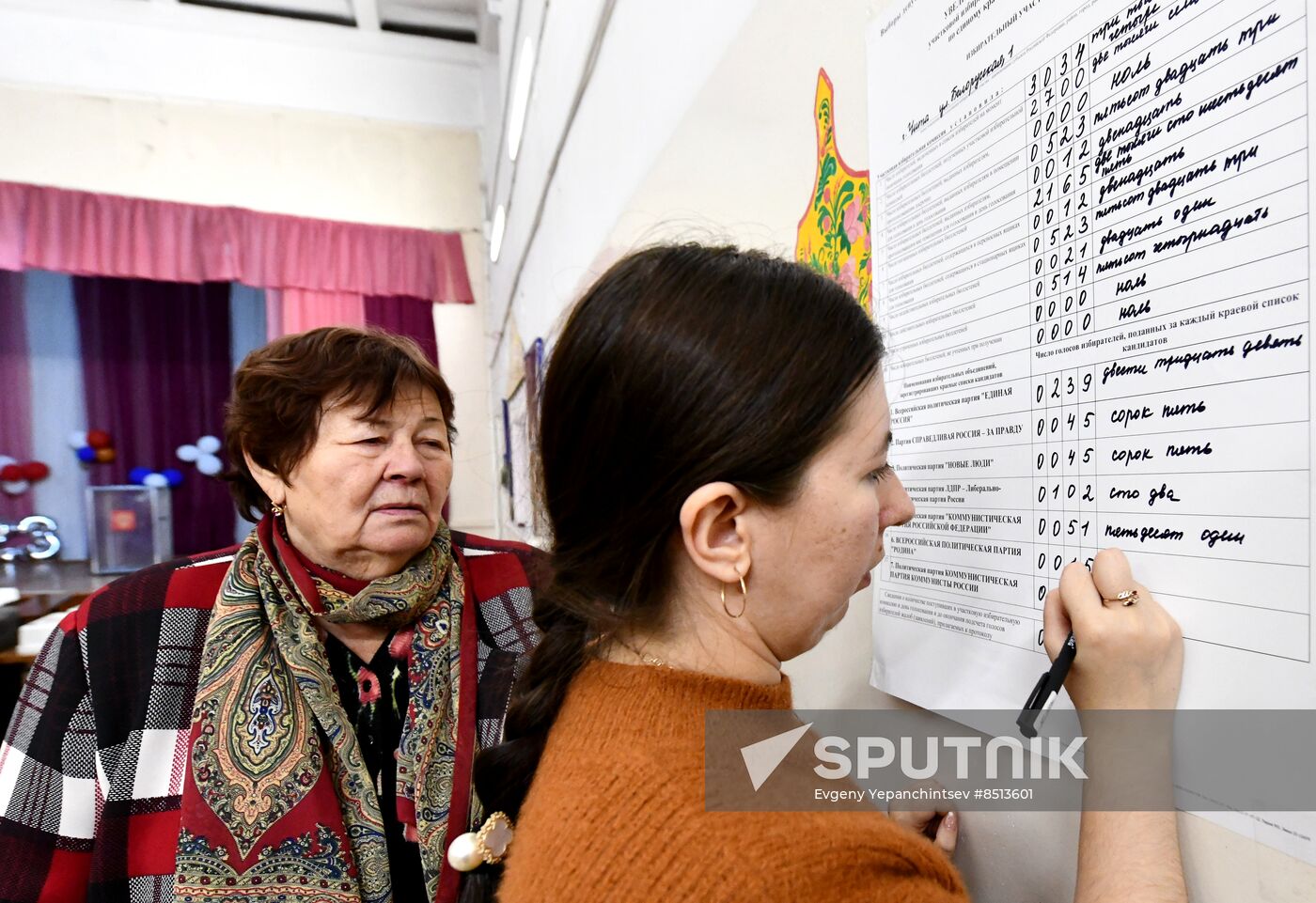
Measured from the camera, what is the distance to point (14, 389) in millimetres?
5031

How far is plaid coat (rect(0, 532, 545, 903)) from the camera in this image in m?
1.15

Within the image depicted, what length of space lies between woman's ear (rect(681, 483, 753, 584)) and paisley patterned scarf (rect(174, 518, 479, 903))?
0.81 meters

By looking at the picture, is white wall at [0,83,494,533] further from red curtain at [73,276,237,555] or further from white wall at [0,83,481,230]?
red curtain at [73,276,237,555]

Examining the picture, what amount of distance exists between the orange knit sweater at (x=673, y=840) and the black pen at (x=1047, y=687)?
5.0 inches

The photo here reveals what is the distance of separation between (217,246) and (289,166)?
0.74m

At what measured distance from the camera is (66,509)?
16.9 ft

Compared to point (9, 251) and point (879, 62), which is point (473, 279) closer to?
point (9, 251)

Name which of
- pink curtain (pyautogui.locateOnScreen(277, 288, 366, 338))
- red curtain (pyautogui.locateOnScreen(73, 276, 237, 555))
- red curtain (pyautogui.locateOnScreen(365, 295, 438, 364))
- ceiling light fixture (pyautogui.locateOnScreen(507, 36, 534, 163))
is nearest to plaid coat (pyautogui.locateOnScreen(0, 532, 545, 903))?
ceiling light fixture (pyautogui.locateOnScreen(507, 36, 534, 163))

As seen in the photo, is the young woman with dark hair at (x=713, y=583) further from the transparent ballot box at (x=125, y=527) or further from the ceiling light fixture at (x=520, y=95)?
the transparent ballot box at (x=125, y=527)

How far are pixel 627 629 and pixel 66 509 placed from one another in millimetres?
6073

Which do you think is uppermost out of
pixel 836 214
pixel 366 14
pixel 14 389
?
pixel 366 14

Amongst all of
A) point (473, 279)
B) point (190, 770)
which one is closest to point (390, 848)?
point (190, 770)

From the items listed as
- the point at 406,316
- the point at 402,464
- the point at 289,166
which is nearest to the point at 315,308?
the point at 406,316

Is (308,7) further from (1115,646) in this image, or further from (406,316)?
(1115,646)
